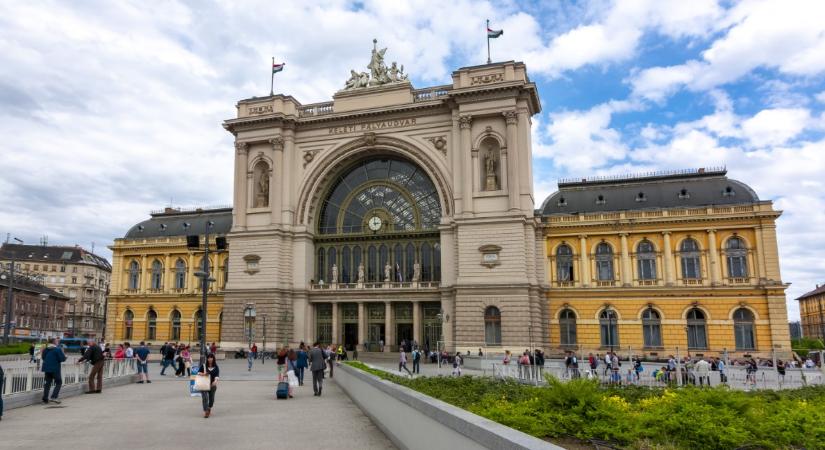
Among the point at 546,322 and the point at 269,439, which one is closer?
the point at 269,439

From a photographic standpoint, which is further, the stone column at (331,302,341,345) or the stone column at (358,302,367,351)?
the stone column at (331,302,341,345)

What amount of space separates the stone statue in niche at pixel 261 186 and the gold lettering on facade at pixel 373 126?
7536 millimetres

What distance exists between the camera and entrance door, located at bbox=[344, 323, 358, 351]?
53.4 m

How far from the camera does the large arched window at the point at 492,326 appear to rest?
1799 inches

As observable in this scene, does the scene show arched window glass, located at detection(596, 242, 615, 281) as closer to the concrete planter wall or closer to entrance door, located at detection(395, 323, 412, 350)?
entrance door, located at detection(395, 323, 412, 350)

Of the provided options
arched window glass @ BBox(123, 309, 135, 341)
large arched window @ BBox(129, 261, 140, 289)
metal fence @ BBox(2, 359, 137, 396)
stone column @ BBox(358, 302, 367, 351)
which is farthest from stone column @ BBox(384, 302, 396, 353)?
large arched window @ BBox(129, 261, 140, 289)

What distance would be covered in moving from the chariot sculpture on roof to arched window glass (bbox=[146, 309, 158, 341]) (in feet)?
109

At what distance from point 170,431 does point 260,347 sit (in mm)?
39456

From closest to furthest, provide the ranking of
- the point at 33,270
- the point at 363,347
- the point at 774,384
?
the point at 774,384
the point at 363,347
the point at 33,270

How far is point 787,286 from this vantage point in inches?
1753

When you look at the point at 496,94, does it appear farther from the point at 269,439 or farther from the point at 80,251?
the point at 80,251

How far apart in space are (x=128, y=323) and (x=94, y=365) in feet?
157

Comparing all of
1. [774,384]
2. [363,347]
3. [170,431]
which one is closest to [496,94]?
[363,347]

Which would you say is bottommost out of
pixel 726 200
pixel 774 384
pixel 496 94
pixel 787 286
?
pixel 774 384
